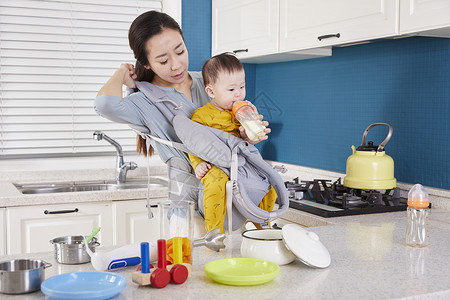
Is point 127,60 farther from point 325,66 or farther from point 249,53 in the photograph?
point 325,66

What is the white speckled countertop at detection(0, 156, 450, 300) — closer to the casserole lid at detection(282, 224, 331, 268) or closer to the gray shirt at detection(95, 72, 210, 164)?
the casserole lid at detection(282, 224, 331, 268)

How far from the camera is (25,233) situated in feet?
9.16

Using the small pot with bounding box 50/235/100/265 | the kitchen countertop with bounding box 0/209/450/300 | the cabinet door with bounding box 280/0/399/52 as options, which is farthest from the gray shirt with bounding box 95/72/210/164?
the cabinet door with bounding box 280/0/399/52

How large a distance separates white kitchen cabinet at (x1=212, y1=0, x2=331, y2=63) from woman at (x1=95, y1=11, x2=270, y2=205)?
1.13m

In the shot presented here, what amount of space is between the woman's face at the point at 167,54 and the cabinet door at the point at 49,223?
1343 millimetres

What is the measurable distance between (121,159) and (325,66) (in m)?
1.37

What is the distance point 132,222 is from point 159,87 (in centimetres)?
135

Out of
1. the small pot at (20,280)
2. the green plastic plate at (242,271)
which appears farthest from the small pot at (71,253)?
the green plastic plate at (242,271)

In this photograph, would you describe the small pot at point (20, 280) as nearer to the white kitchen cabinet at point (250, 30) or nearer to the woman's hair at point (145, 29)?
the woman's hair at point (145, 29)

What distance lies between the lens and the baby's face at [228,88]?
5.87ft

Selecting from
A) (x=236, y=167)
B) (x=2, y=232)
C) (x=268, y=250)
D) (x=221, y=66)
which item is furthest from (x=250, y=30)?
(x=268, y=250)

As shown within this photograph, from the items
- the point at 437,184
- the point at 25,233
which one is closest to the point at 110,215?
the point at 25,233

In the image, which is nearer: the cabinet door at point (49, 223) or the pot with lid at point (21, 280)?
Result: the pot with lid at point (21, 280)

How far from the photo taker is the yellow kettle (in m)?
2.38
